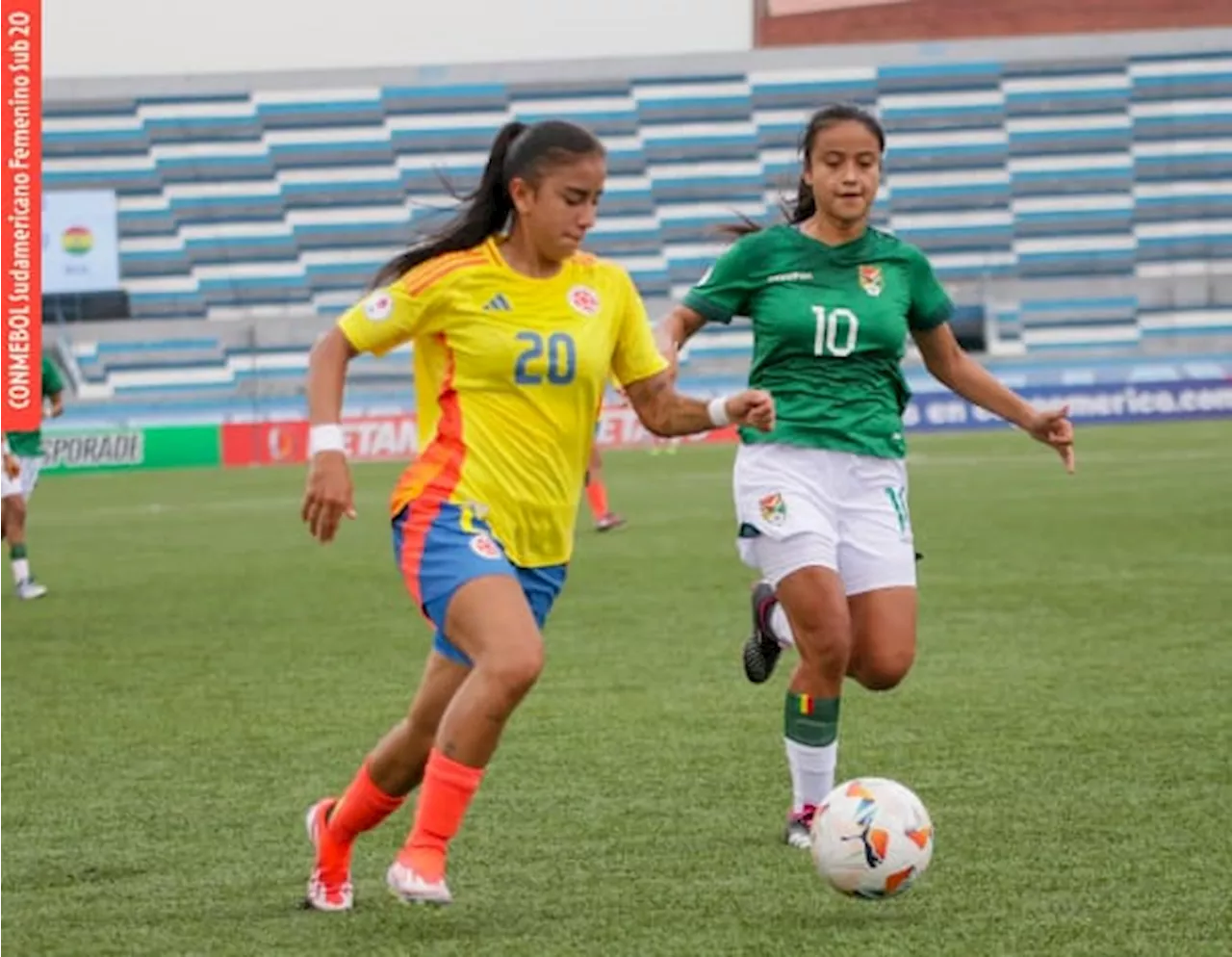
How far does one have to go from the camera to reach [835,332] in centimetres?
712

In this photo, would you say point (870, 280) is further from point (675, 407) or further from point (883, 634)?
point (675, 407)

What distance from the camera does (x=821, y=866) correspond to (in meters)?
6.00

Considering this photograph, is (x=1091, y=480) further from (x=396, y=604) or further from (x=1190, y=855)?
(x=1190, y=855)

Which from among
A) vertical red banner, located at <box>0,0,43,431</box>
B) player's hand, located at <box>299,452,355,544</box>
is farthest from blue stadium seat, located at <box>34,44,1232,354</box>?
player's hand, located at <box>299,452,355,544</box>

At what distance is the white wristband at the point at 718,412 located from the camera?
5.94 meters

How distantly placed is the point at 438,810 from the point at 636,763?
285 centimetres

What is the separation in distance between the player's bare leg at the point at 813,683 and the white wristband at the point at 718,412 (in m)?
1.10

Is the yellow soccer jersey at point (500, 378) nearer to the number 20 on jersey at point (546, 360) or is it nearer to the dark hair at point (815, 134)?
the number 20 on jersey at point (546, 360)

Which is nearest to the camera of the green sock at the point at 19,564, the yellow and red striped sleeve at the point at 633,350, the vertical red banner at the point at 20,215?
the yellow and red striped sleeve at the point at 633,350

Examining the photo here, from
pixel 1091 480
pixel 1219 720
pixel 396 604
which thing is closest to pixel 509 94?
pixel 1091 480

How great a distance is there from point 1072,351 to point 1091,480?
73.7 feet

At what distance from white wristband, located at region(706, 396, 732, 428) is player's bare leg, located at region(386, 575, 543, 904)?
61cm

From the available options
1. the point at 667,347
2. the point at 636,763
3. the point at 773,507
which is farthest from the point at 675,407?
the point at 636,763

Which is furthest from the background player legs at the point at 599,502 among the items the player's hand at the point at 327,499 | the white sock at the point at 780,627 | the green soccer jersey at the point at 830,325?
the player's hand at the point at 327,499
